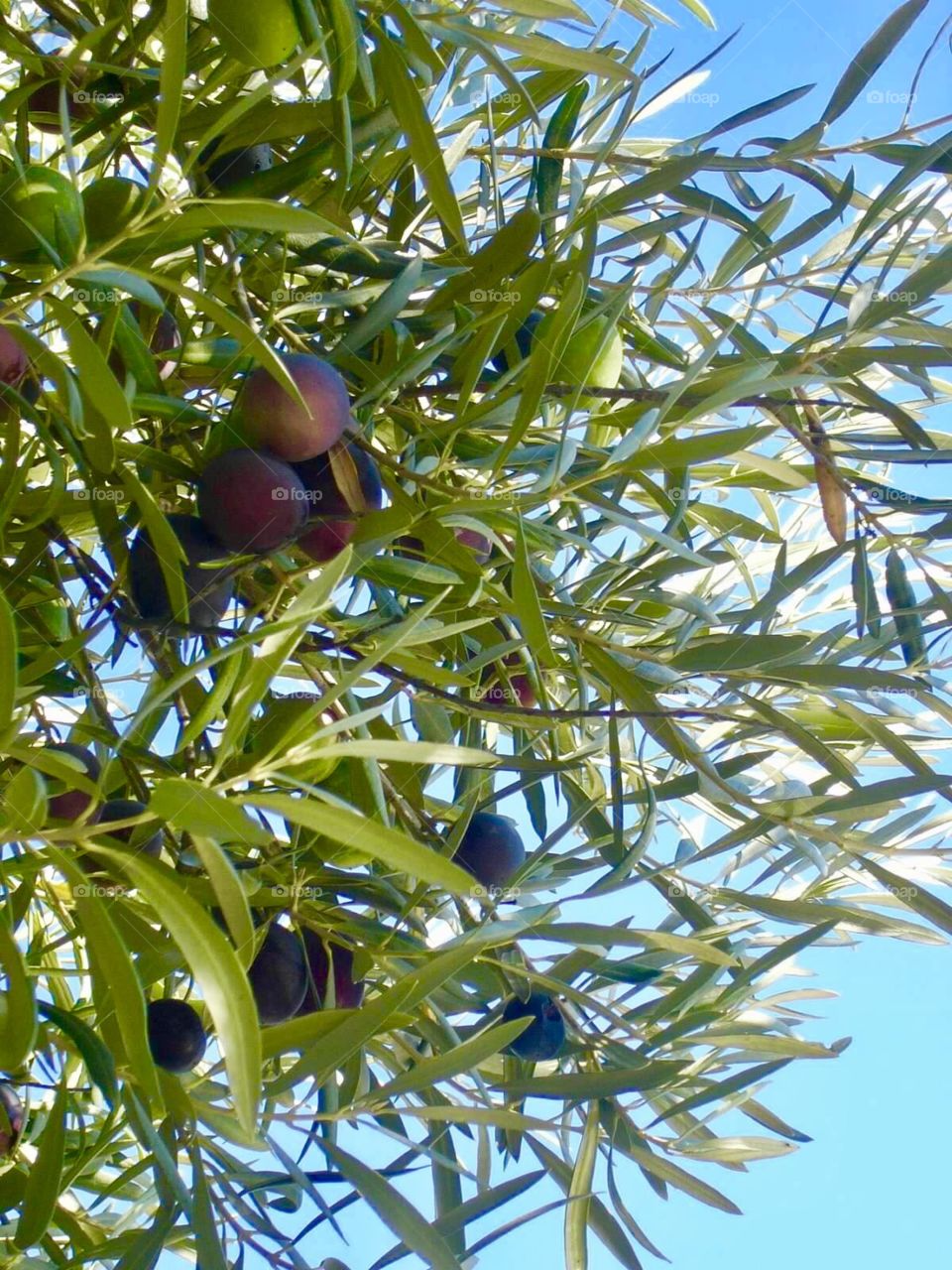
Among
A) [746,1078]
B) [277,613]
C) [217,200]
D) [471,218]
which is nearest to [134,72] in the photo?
[217,200]

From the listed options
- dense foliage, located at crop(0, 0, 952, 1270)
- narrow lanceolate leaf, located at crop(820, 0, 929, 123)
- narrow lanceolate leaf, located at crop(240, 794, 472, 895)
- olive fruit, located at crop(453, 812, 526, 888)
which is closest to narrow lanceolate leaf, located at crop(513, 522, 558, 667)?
dense foliage, located at crop(0, 0, 952, 1270)

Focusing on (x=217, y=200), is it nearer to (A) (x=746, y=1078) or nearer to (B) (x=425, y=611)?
(B) (x=425, y=611)

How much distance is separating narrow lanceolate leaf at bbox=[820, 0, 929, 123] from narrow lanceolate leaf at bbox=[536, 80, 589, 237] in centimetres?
16

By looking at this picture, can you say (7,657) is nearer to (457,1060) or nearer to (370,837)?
(370,837)

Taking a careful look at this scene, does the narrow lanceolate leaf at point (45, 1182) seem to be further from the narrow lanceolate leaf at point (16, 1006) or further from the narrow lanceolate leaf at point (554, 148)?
the narrow lanceolate leaf at point (554, 148)

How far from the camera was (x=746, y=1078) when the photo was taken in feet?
2.53

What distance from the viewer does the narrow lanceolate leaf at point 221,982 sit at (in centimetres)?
42

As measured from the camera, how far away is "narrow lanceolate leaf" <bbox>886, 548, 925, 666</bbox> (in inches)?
30.4

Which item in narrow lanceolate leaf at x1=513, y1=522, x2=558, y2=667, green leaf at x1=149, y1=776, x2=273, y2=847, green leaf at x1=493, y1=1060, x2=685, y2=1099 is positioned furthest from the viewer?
green leaf at x1=493, y1=1060, x2=685, y2=1099

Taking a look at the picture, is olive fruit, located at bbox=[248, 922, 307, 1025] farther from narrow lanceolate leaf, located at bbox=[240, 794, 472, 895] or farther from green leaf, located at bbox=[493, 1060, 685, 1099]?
narrow lanceolate leaf, located at bbox=[240, 794, 472, 895]

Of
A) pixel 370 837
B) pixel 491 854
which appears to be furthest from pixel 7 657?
pixel 491 854

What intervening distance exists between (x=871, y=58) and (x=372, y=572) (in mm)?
459

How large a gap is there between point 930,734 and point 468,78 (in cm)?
65

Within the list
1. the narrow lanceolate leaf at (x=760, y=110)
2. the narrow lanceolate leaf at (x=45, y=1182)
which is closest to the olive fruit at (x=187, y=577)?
the narrow lanceolate leaf at (x=45, y=1182)
